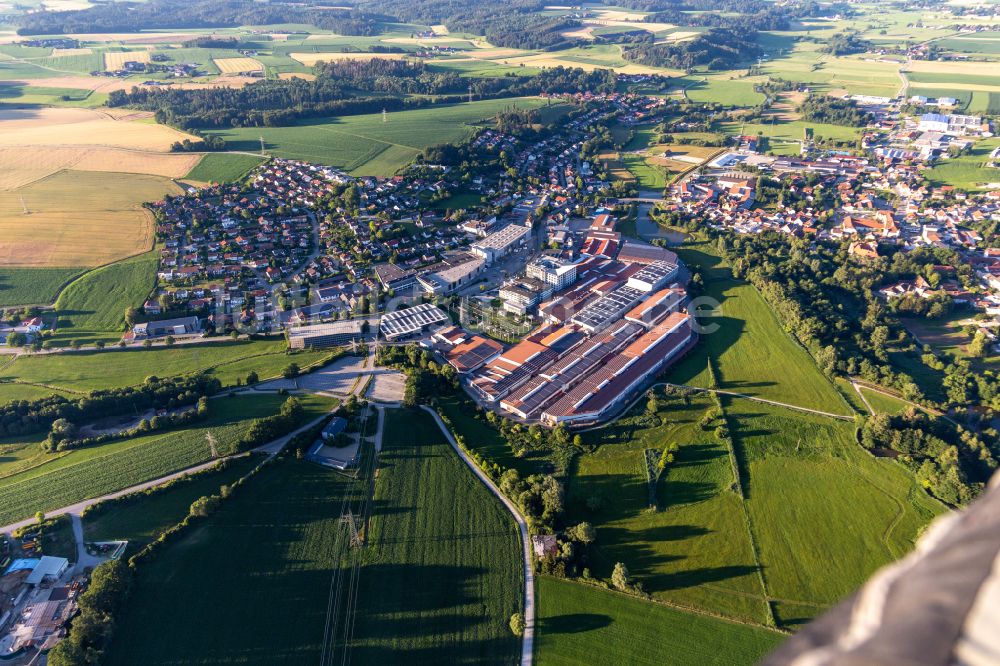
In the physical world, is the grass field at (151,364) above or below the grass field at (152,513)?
above

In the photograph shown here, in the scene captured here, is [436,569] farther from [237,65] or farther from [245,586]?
[237,65]

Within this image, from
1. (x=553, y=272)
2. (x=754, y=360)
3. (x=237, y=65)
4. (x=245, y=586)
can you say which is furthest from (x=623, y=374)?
(x=237, y=65)

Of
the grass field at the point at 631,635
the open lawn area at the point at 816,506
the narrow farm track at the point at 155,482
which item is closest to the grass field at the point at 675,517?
the grass field at the point at 631,635

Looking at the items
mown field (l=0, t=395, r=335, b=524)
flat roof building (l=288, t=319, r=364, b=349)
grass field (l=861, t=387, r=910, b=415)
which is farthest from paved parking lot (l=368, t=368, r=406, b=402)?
grass field (l=861, t=387, r=910, b=415)

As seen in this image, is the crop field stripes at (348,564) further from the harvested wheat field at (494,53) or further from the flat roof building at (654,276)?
the harvested wheat field at (494,53)

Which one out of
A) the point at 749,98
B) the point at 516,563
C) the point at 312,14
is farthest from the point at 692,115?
the point at 312,14

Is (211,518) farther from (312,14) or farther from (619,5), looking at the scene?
(619,5)

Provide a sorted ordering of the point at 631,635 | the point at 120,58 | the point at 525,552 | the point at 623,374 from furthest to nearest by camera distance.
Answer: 1. the point at 120,58
2. the point at 623,374
3. the point at 525,552
4. the point at 631,635
